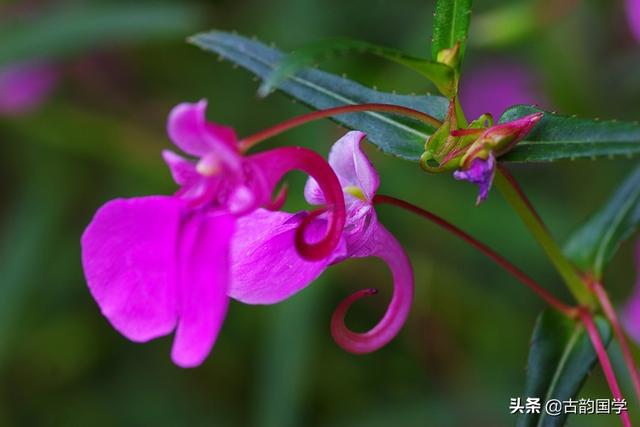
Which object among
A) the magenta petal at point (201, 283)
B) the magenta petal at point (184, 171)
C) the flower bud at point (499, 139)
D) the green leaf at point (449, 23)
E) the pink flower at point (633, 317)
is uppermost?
the pink flower at point (633, 317)

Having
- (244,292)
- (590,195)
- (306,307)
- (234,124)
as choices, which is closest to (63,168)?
(234,124)

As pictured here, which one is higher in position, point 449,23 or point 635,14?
point 635,14

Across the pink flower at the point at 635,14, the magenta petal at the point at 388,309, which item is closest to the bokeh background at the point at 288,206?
Answer: the pink flower at the point at 635,14

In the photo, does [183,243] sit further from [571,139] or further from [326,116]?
[571,139]

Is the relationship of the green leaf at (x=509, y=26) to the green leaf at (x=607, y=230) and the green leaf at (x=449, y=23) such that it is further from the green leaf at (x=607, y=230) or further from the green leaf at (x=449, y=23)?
the green leaf at (x=449, y=23)

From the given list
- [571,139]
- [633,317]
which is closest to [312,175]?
[571,139]

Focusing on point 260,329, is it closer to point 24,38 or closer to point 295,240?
point 24,38
